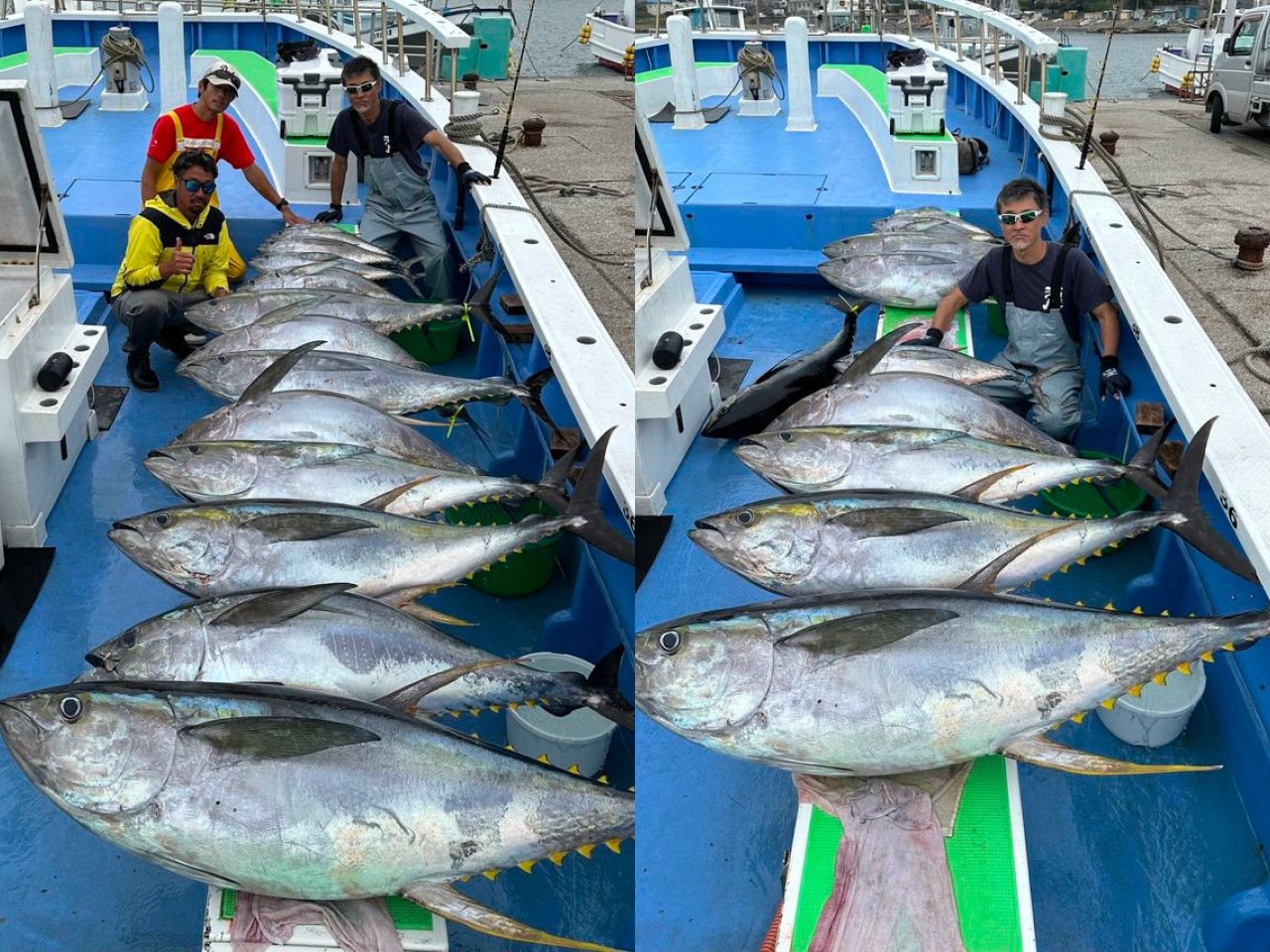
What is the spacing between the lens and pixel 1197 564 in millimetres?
3488

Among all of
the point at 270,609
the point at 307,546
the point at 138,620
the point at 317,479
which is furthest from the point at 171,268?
the point at 270,609

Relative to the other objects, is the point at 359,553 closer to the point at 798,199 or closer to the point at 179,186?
the point at 179,186

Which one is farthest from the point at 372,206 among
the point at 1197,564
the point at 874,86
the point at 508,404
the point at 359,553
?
the point at 874,86

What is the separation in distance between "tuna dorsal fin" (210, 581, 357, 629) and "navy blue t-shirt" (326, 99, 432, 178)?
13.8 ft

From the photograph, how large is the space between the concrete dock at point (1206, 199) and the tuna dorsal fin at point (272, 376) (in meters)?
4.74

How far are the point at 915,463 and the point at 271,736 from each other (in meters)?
2.08

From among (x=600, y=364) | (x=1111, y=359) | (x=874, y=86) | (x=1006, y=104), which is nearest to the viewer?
(x=600, y=364)

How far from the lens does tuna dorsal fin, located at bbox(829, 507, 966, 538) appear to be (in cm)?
303

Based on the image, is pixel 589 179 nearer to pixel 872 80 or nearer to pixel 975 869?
pixel 872 80

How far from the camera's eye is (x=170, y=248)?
5.44 m

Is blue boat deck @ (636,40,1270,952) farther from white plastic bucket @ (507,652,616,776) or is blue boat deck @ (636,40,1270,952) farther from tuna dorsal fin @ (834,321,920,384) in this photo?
tuna dorsal fin @ (834,321,920,384)

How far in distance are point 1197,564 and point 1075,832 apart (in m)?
1.00

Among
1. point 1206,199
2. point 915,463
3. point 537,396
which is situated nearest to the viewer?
point 915,463

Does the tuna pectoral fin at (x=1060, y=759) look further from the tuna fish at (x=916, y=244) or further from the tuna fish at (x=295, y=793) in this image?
the tuna fish at (x=916, y=244)
